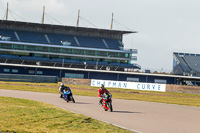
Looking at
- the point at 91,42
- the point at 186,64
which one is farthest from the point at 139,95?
the point at 91,42

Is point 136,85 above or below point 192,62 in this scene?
below

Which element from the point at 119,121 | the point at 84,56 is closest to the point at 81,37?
the point at 84,56

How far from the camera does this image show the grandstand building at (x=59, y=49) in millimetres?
72188

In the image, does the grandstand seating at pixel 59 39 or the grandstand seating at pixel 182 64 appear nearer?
the grandstand seating at pixel 182 64

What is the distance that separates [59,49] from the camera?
77.3 meters

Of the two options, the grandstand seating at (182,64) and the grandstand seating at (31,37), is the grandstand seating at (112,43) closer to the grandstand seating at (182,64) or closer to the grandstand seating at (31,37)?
the grandstand seating at (182,64)

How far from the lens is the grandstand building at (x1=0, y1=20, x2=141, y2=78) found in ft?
237

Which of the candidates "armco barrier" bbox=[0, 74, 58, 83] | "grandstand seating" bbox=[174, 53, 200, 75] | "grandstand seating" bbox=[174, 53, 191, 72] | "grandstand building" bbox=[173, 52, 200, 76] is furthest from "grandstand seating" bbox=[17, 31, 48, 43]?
"grandstand seating" bbox=[174, 53, 200, 75]

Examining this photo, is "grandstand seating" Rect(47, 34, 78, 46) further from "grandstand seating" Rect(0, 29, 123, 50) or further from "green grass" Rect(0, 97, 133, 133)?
"green grass" Rect(0, 97, 133, 133)

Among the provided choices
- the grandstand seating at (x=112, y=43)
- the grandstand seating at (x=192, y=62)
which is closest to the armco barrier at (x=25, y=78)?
the grandstand seating at (x=112, y=43)

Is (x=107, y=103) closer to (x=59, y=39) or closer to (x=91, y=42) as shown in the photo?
(x=59, y=39)

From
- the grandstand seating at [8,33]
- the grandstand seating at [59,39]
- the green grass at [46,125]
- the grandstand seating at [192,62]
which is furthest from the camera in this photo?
the grandstand seating at [59,39]

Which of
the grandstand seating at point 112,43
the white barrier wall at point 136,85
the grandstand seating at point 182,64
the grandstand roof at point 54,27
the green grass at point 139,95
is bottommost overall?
the green grass at point 139,95

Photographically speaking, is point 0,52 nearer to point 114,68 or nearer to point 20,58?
point 20,58
